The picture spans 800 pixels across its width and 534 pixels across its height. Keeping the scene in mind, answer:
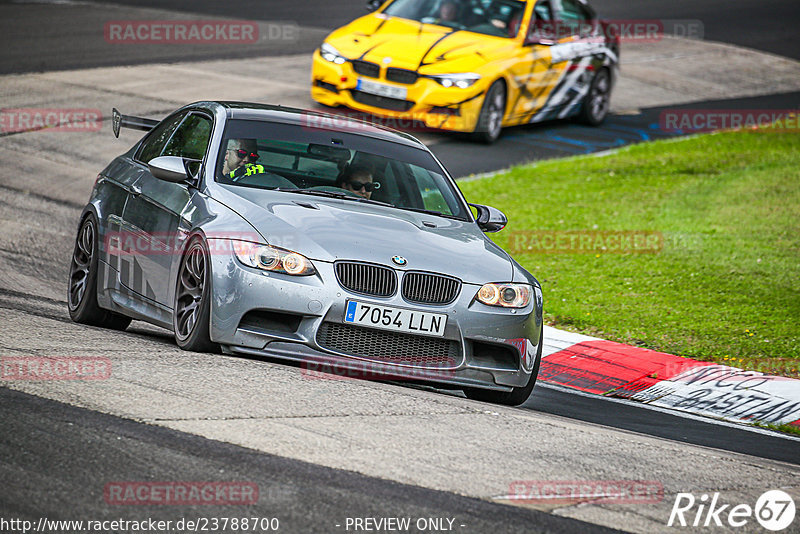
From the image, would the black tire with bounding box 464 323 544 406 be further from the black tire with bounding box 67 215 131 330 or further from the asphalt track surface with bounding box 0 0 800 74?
the asphalt track surface with bounding box 0 0 800 74

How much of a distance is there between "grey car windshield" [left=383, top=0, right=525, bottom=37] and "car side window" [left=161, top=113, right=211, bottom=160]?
9.59 m

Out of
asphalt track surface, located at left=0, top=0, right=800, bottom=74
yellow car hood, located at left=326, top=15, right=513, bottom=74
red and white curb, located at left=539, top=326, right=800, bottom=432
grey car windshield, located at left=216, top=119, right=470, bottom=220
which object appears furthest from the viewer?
asphalt track surface, located at left=0, top=0, right=800, bottom=74

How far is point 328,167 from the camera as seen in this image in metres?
7.95

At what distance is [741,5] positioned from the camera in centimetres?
3803

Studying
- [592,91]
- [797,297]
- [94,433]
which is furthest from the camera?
[592,91]

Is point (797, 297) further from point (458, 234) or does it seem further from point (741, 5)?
point (741, 5)

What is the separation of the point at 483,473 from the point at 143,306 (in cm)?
324

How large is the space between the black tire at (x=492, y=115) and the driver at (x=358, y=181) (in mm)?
8712

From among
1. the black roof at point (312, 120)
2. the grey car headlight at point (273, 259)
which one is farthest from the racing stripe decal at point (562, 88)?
the grey car headlight at point (273, 259)

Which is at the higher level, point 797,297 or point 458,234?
point 458,234

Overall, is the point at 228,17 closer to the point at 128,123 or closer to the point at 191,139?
the point at 128,123

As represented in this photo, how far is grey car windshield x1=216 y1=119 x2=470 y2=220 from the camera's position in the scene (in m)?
7.69

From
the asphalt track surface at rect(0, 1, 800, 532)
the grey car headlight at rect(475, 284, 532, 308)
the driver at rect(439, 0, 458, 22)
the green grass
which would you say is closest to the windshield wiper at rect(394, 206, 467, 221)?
the grey car headlight at rect(475, 284, 532, 308)

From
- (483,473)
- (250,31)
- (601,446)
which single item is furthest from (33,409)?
(250,31)
